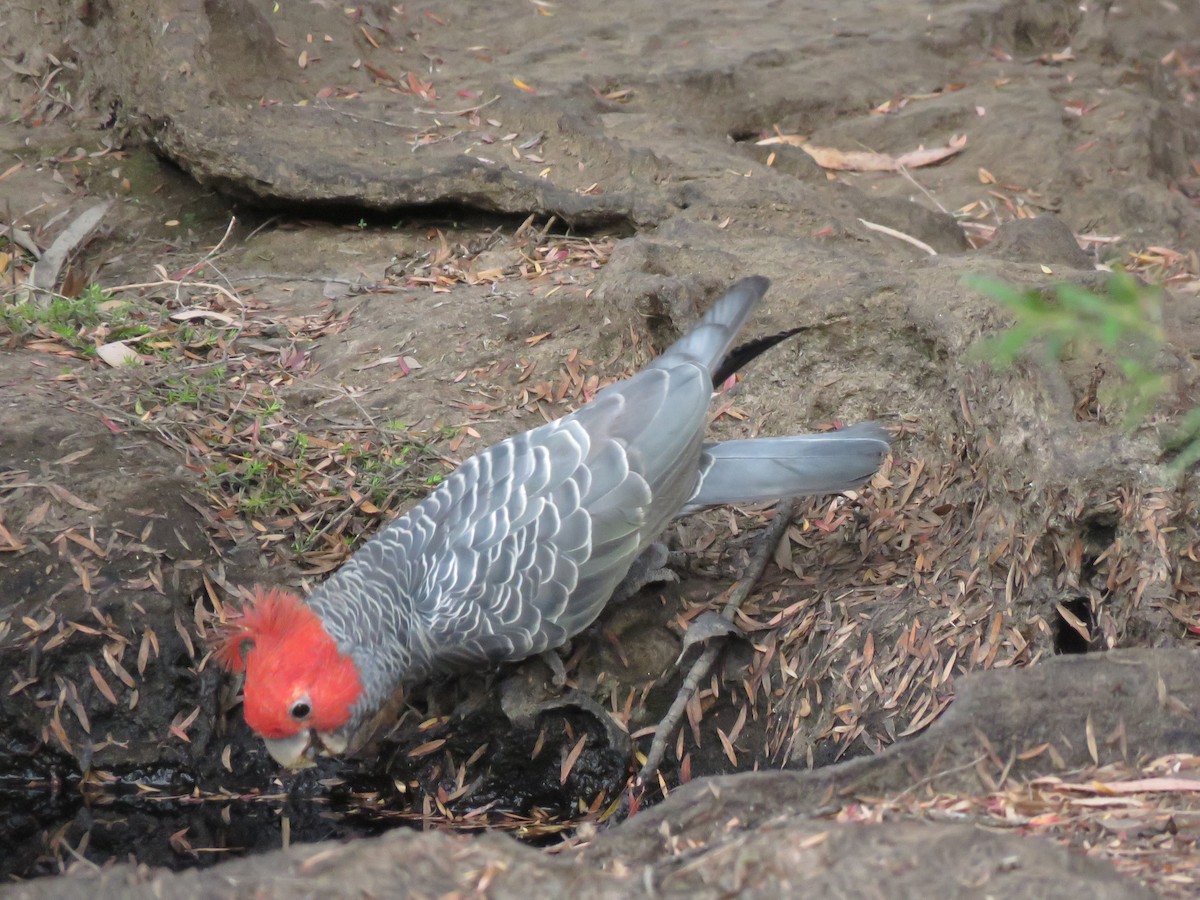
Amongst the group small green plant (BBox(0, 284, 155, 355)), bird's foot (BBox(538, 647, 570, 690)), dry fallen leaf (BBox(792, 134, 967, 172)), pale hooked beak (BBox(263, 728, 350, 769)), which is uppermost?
dry fallen leaf (BBox(792, 134, 967, 172))

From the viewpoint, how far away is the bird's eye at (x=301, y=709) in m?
3.46

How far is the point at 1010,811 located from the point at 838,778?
1.32 feet

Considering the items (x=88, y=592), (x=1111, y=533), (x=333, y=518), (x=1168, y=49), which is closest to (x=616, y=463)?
(x=333, y=518)

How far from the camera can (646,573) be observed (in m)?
4.37

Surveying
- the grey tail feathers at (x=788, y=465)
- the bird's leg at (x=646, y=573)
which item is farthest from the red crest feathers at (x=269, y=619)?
the grey tail feathers at (x=788, y=465)

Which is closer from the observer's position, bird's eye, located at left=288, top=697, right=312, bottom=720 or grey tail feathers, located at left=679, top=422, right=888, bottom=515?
bird's eye, located at left=288, top=697, right=312, bottom=720

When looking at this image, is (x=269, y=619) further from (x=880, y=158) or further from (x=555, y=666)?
(x=880, y=158)

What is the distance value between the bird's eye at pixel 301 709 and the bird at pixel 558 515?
1.01 ft

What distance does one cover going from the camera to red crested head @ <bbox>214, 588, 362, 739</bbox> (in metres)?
3.44

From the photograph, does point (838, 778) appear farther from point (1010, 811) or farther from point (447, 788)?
point (447, 788)

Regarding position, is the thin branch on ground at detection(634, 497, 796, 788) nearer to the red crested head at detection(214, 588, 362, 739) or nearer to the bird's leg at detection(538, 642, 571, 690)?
the bird's leg at detection(538, 642, 571, 690)

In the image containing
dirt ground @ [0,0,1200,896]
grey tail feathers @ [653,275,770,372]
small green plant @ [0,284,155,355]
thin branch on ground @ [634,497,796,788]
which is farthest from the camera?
small green plant @ [0,284,155,355]

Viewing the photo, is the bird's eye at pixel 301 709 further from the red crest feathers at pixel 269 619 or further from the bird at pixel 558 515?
the bird at pixel 558 515

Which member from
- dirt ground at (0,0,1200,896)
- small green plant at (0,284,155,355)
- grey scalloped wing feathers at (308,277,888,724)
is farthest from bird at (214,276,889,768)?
small green plant at (0,284,155,355)
